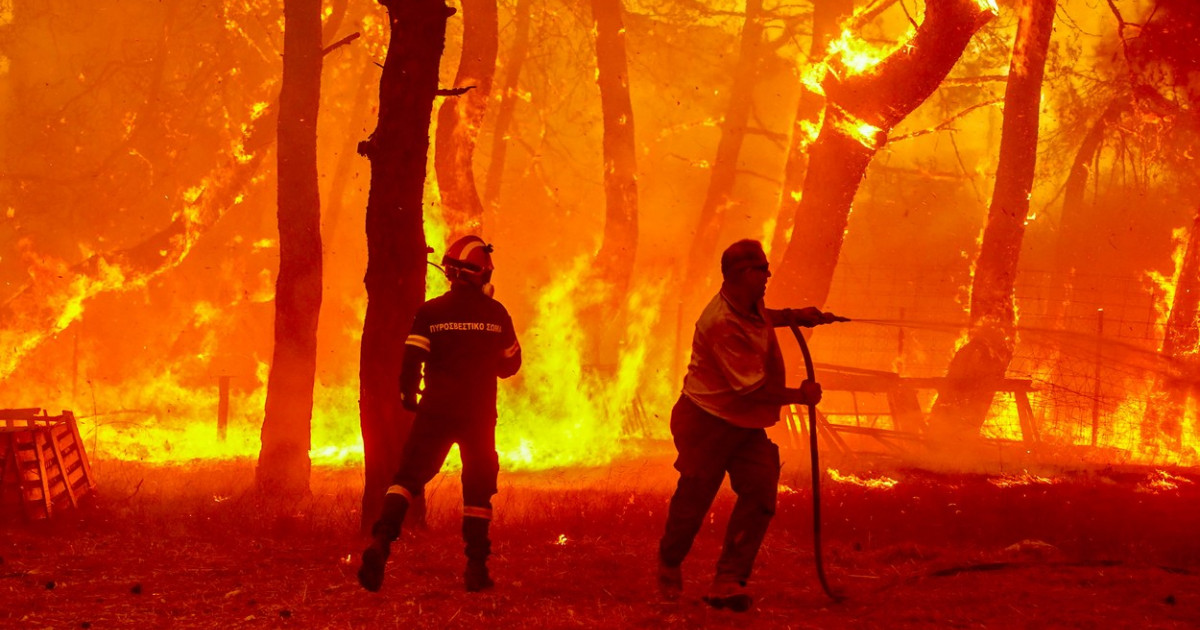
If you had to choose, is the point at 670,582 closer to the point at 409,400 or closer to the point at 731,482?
the point at 731,482

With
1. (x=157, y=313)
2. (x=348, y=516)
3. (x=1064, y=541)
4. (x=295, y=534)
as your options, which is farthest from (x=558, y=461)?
(x=157, y=313)

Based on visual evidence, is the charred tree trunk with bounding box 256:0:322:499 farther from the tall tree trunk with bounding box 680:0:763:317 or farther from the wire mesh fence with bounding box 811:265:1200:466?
the tall tree trunk with bounding box 680:0:763:317

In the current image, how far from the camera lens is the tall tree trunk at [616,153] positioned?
→ 60.5 feet

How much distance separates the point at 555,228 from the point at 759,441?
24317mm

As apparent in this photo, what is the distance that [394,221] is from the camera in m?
8.91

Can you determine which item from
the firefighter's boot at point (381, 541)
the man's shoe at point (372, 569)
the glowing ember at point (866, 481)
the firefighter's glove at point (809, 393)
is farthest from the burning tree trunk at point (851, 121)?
the man's shoe at point (372, 569)

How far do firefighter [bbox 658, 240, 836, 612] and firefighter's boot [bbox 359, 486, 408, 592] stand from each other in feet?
5.11

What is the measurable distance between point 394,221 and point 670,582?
12.5 feet

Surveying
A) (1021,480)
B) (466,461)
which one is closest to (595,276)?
(1021,480)

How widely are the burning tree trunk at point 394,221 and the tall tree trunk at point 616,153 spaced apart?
9515 mm

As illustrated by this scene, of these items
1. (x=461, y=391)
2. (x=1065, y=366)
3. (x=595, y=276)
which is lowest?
(x=461, y=391)

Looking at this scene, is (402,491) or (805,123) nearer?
(402,491)

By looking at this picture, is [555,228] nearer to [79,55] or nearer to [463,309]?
[79,55]

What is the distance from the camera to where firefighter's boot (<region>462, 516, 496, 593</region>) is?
694 cm
